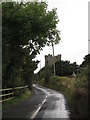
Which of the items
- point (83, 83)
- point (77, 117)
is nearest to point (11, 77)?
point (83, 83)

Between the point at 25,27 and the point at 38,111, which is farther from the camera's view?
the point at 25,27

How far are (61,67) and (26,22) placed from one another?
9045 centimetres

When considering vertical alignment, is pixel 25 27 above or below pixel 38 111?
above

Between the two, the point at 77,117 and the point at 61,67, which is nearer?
the point at 77,117

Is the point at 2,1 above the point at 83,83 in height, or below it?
above

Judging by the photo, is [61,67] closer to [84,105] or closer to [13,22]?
[13,22]

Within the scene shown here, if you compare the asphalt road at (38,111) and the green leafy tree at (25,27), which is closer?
the asphalt road at (38,111)

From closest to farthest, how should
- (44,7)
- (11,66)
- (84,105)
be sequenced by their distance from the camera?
1. (84,105)
2. (44,7)
3. (11,66)

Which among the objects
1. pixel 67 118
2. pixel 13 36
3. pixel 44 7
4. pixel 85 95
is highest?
pixel 44 7

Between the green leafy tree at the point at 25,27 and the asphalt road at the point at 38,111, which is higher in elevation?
the green leafy tree at the point at 25,27

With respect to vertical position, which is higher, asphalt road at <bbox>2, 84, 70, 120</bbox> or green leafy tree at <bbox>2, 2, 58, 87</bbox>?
green leafy tree at <bbox>2, 2, 58, 87</bbox>

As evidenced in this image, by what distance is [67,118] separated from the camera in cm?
1711

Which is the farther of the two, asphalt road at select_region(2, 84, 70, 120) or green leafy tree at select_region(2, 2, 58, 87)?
green leafy tree at select_region(2, 2, 58, 87)

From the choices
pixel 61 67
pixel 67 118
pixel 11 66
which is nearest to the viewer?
pixel 67 118
